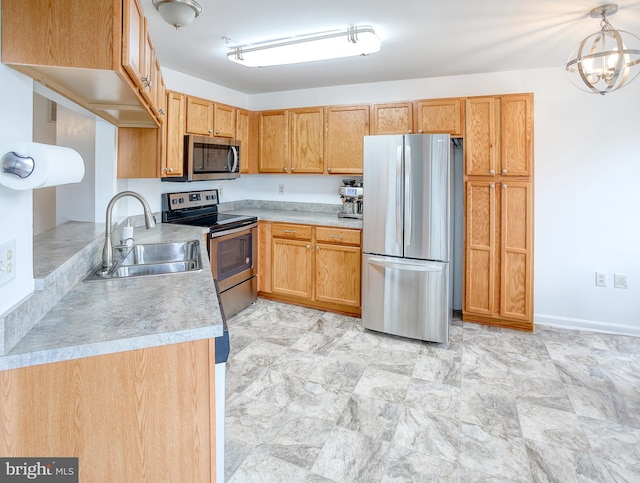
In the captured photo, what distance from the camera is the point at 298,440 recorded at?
76.9 inches

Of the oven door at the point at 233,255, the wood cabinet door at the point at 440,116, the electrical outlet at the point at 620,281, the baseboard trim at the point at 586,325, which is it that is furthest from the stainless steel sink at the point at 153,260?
the electrical outlet at the point at 620,281

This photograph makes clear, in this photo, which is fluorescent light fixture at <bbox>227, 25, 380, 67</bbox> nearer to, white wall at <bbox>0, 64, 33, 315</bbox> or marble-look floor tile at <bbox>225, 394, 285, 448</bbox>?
Result: white wall at <bbox>0, 64, 33, 315</bbox>

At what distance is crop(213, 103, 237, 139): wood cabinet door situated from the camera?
3.80m

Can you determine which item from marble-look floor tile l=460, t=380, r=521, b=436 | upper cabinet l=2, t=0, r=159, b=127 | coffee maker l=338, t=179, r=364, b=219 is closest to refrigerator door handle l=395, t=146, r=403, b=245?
coffee maker l=338, t=179, r=364, b=219

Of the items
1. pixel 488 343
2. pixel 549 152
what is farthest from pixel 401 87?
pixel 488 343

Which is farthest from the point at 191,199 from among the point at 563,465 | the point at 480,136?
the point at 563,465

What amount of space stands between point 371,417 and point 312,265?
1.91 metres

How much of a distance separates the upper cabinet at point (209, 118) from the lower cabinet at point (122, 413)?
2.72m

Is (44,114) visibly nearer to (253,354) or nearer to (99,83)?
(99,83)

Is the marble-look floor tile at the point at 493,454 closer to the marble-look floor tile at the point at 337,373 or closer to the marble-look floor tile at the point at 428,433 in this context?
the marble-look floor tile at the point at 428,433

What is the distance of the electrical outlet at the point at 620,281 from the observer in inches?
130

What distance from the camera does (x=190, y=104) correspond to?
3449mm

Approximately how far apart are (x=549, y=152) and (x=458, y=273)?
1.36 m

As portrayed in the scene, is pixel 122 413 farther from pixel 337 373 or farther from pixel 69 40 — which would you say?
pixel 337 373
